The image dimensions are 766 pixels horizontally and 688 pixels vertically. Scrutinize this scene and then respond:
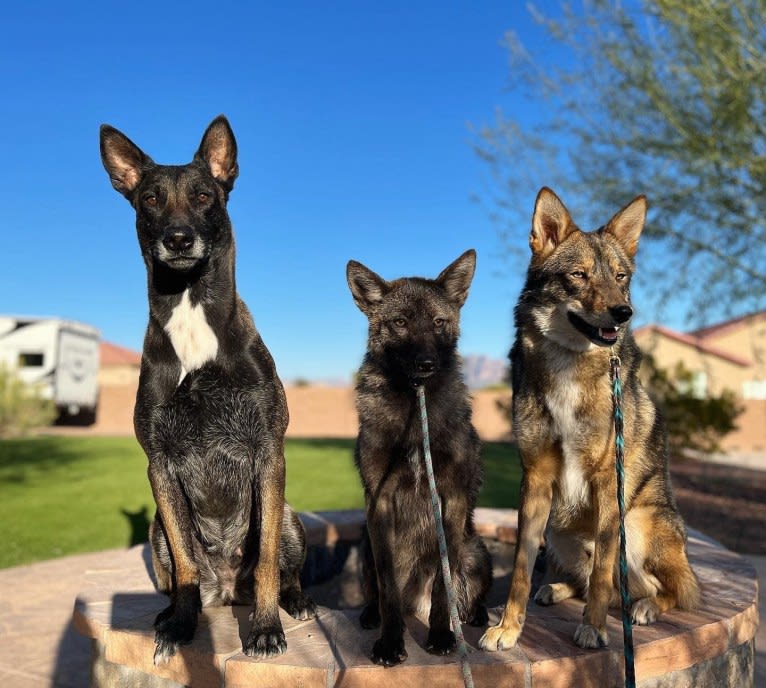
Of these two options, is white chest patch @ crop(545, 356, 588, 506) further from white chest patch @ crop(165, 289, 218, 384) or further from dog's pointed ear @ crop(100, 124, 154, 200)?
dog's pointed ear @ crop(100, 124, 154, 200)

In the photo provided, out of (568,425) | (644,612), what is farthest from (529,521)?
(644,612)

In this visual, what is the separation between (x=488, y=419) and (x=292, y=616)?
25.9 meters

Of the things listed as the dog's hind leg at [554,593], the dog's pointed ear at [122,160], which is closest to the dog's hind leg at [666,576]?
the dog's hind leg at [554,593]

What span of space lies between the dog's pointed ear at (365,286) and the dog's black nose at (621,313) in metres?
1.32

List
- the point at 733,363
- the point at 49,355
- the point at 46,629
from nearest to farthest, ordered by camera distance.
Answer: the point at 46,629 < the point at 49,355 < the point at 733,363

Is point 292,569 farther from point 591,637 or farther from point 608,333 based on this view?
point 608,333

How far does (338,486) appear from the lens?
10.1m

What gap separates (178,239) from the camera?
3033 mm

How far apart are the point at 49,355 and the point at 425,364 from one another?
25.9 metres

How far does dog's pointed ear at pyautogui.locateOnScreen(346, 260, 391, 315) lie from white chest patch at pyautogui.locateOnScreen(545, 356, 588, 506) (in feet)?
3.56

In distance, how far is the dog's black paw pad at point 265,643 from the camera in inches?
112

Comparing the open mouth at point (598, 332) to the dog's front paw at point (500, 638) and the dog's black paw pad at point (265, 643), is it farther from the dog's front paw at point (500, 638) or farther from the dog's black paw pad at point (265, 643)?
the dog's black paw pad at point (265, 643)

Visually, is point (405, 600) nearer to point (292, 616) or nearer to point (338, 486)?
point (292, 616)

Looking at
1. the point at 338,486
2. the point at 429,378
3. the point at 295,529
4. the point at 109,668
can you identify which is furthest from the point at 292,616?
the point at 338,486
